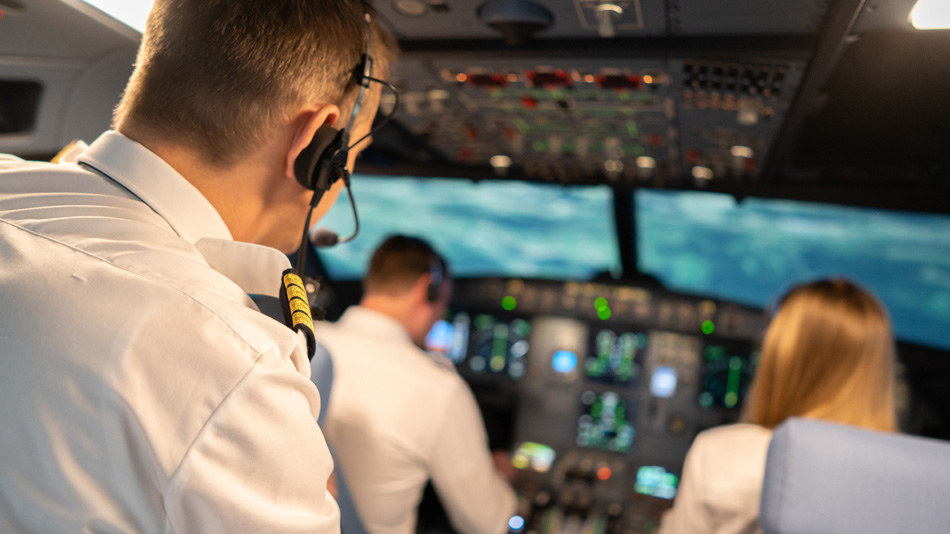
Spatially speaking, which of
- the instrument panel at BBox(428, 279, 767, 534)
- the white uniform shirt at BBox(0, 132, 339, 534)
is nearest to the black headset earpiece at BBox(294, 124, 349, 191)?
the white uniform shirt at BBox(0, 132, 339, 534)

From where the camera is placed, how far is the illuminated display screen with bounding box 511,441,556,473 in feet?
9.89

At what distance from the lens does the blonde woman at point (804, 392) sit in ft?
4.71

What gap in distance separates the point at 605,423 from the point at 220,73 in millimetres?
2687

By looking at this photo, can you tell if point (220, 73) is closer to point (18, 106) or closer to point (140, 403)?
point (140, 403)

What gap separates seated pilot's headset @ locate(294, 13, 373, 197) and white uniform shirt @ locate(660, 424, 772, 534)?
3.76 ft

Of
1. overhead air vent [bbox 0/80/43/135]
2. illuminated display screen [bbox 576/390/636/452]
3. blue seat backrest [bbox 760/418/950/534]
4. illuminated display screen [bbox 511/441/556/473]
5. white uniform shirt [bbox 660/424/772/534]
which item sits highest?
overhead air vent [bbox 0/80/43/135]

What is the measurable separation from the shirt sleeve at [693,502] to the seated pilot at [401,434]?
23.2 inches

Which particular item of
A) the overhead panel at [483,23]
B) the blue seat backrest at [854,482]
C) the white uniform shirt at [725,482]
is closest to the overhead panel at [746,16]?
the overhead panel at [483,23]

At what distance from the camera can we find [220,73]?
701mm

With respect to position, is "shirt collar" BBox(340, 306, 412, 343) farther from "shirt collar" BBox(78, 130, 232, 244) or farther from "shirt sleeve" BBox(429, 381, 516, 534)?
"shirt collar" BBox(78, 130, 232, 244)

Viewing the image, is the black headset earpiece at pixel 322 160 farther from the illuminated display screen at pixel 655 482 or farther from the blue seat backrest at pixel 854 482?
the illuminated display screen at pixel 655 482

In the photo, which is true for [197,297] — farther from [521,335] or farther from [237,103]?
[521,335]

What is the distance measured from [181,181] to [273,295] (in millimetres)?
164

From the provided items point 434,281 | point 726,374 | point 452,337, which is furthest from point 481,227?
point 434,281
